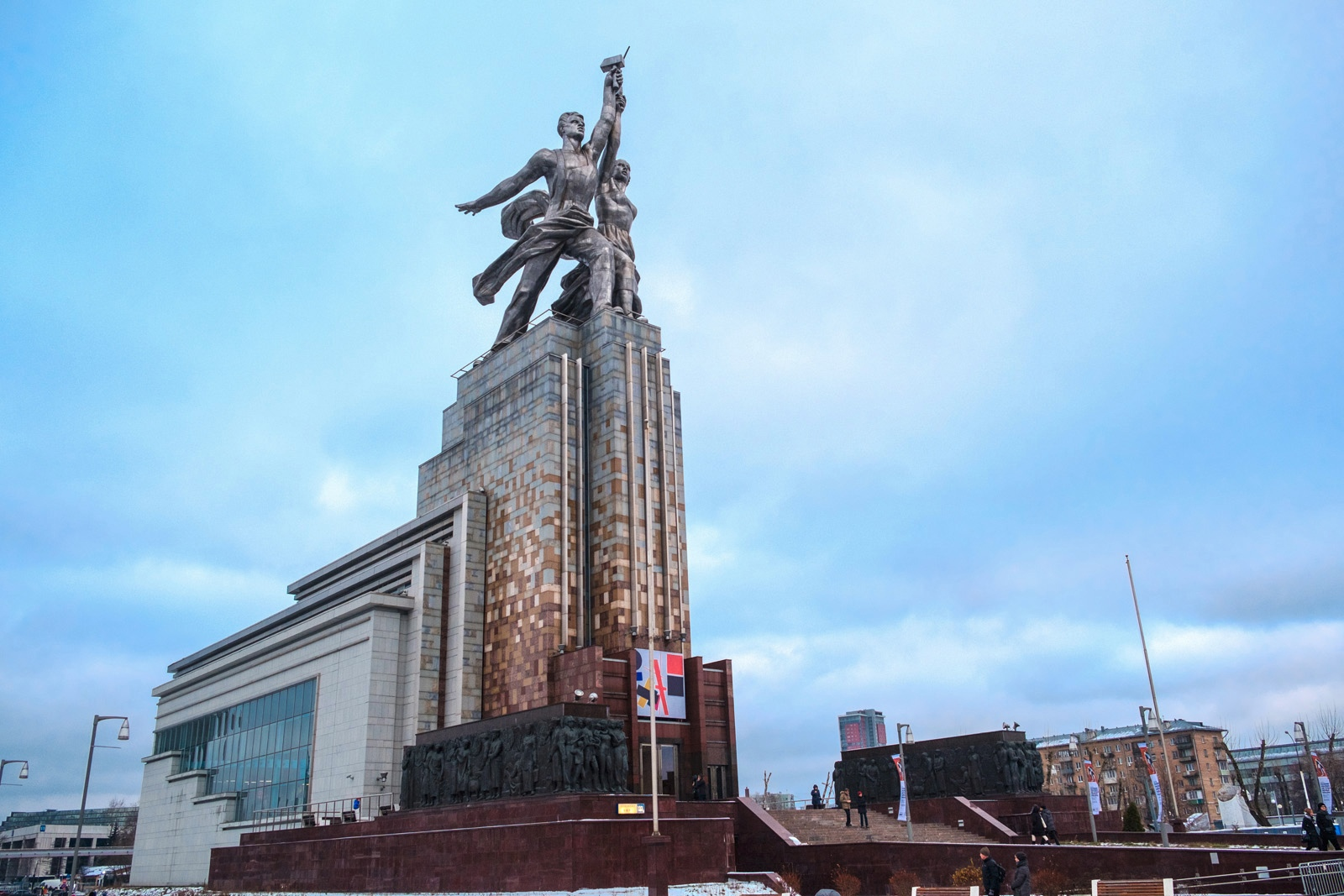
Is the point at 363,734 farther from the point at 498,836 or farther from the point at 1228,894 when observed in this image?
the point at 1228,894

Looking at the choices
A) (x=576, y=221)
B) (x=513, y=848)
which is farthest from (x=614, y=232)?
(x=513, y=848)

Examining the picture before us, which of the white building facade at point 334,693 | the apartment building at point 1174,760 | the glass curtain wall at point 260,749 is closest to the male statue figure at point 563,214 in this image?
the white building facade at point 334,693

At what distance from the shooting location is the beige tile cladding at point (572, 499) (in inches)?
1711

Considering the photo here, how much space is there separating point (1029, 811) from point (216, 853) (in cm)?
3407

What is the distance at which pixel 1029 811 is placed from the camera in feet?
137

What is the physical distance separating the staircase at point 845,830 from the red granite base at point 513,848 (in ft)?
9.91

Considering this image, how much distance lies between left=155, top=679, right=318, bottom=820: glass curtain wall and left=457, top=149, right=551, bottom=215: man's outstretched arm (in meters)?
25.2

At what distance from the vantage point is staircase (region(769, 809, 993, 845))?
3809cm

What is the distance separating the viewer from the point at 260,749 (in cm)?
5131

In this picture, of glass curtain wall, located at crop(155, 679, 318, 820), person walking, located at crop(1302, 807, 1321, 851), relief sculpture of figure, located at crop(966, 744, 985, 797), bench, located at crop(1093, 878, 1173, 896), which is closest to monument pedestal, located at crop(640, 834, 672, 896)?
bench, located at crop(1093, 878, 1173, 896)

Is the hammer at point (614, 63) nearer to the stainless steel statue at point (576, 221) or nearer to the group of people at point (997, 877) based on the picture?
the stainless steel statue at point (576, 221)

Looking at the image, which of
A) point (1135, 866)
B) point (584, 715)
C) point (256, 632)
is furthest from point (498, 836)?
point (256, 632)

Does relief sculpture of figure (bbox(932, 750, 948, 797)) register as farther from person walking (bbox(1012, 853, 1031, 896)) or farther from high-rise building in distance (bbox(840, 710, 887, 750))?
high-rise building in distance (bbox(840, 710, 887, 750))

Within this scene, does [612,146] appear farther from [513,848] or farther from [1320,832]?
[1320,832]
